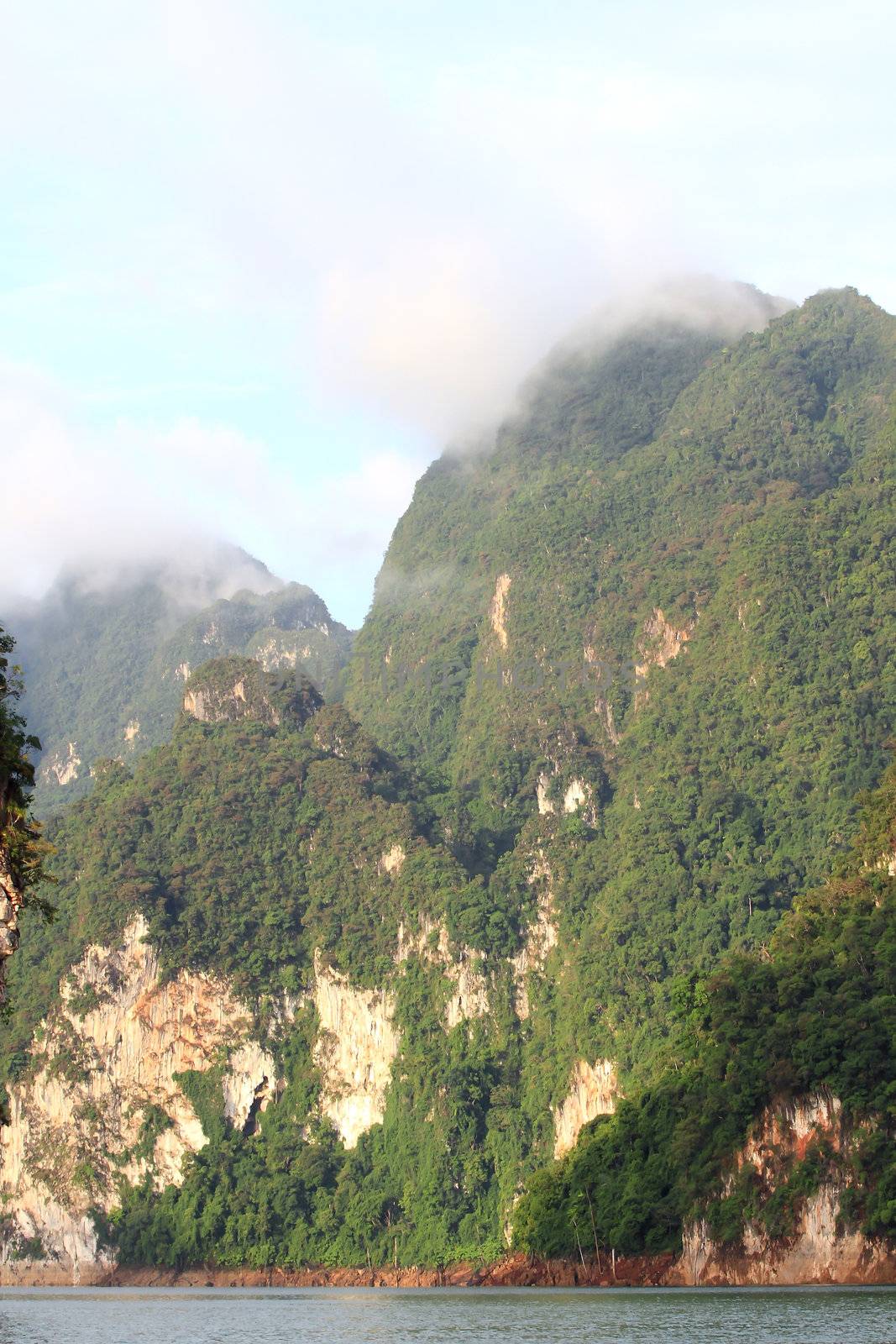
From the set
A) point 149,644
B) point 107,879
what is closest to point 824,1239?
point 107,879

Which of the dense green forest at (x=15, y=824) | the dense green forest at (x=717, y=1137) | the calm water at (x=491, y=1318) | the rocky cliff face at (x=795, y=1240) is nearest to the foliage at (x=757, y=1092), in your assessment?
the dense green forest at (x=717, y=1137)

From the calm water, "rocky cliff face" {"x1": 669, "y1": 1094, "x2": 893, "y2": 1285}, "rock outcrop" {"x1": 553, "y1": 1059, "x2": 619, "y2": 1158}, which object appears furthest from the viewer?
"rock outcrop" {"x1": 553, "y1": 1059, "x2": 619, "y2": 1158}

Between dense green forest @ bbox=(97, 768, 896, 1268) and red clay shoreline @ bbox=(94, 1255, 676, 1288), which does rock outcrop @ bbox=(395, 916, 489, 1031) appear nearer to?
dense green forest @ bbox=(97, 768, 896, 1268)

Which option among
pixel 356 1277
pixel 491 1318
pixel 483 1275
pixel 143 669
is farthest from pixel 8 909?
pixel 143 669

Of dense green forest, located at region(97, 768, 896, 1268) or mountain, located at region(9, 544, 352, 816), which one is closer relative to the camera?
dense green forest, located at region(97, 768, 896, 1268)

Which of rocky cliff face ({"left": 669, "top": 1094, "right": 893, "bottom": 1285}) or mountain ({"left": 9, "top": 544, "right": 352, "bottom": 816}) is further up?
mountain ({"left": 9, "top": 544, "right": 352, "bottom": 816})

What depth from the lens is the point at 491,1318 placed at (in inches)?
2464

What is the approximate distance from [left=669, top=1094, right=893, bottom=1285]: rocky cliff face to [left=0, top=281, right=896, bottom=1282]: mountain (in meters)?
6.43

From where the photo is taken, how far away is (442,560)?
152500 millimetres

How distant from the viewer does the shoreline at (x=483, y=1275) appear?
67.2m

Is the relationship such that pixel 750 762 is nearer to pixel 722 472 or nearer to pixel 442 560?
pixel 722 472

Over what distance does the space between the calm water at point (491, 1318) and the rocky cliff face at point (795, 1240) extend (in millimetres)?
1626

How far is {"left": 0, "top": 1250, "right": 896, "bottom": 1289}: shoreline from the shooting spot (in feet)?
220

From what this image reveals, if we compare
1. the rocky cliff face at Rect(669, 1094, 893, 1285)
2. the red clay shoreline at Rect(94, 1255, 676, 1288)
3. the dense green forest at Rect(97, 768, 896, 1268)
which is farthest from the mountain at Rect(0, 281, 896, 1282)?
the rocky cliff face at Rect(669, 1094, 893, 1285)
